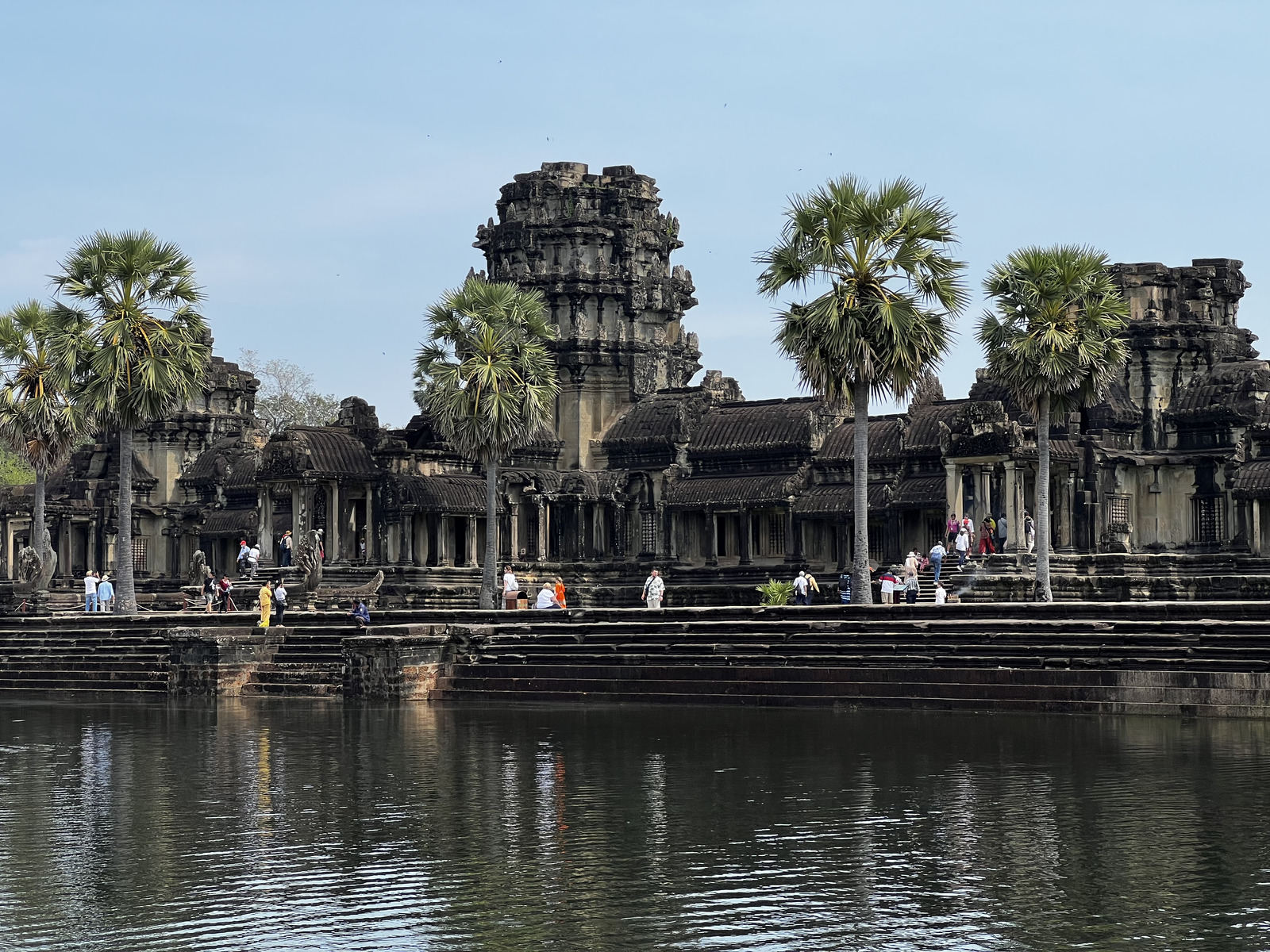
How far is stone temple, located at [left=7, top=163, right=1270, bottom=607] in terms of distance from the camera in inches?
1953

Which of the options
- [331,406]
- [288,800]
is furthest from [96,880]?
[331,406]

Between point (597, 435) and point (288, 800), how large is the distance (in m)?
40.4

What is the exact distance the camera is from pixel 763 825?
1873cm

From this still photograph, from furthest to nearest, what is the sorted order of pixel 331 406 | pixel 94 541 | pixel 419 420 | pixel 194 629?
pixel 331 406 < pixel 94 541 < pixel 419 420 < pixel 194 629

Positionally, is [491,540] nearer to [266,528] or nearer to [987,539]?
[266,528]

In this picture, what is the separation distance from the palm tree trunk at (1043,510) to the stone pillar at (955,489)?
21.4 feet

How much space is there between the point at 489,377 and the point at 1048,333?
15166mm

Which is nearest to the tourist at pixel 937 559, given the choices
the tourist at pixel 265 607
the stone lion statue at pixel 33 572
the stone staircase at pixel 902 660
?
the stone staircase at pixel 902 660

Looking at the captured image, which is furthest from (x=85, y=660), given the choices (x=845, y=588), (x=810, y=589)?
(x=845, y=588)

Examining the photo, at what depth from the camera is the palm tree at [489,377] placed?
49.6 metres

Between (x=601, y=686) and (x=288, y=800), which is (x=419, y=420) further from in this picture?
(x=288, y=800)

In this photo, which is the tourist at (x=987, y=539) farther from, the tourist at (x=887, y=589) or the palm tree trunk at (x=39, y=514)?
the palm tree trunk at (x=39, y=514)

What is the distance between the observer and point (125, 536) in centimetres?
4872

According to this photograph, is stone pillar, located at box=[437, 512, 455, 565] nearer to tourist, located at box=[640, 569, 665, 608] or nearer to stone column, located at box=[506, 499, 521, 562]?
stone column, located at box=[506, 499, 521, 562]
